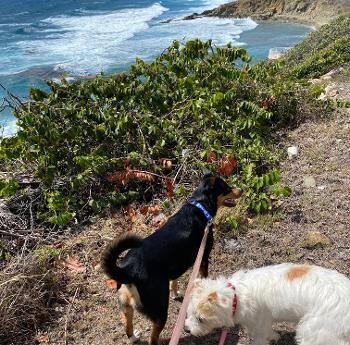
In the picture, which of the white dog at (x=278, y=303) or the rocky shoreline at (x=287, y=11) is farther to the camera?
the rocky shoreline at (x=287, y=11)

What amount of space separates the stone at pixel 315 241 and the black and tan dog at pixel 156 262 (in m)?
1.13

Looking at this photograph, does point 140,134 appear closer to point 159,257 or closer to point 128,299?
point 159,257

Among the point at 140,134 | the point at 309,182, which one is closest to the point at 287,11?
the point at 140,134

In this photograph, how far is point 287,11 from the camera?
3784 cm

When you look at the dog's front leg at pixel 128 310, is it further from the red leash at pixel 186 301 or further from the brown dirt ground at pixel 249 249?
the red leash at pixel 186 301

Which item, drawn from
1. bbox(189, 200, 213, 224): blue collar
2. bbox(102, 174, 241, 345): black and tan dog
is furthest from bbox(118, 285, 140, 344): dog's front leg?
bbox(189, 200, 213, 224): blue collar

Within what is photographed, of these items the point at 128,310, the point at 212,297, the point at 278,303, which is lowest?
the point at 128,310

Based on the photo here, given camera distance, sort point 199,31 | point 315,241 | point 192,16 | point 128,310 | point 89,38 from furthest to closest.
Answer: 1. point 192,16
2. point 199,31
3. point 89,38
4. point 315,241
5. point 128,310

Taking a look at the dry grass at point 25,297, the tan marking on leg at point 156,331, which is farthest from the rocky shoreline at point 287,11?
the tan marking on leg at point 156,331

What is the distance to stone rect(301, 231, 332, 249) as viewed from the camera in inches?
185

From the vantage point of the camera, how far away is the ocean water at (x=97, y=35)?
22984 mm

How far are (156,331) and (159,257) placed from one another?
0.60 meters

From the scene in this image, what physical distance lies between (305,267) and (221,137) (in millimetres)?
3590

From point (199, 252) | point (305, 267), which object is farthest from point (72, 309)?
point (305, 267)
